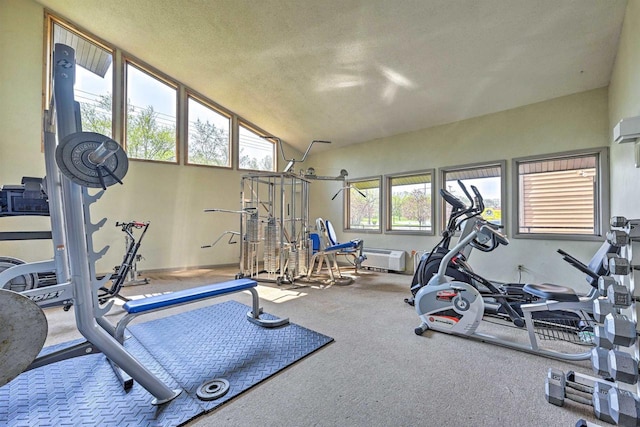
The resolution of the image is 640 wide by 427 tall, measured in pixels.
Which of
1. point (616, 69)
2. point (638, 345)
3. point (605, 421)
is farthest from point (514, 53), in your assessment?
point (605, 421)

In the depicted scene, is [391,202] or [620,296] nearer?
[620,296]

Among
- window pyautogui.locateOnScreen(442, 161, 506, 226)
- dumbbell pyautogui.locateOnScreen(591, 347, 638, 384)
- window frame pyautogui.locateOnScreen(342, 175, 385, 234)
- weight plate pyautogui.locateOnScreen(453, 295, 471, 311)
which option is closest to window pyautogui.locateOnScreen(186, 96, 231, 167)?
window frame pyautogui.locateOnScreen(342, 175, 385, 234)

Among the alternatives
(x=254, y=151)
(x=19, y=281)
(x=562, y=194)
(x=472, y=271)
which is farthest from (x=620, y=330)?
(x=254, y=151)

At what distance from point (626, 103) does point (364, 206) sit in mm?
4330

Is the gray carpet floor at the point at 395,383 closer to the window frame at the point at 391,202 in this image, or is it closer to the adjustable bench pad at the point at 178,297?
the adjustable bench pad at the point at 178,297

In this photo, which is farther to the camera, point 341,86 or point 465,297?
point 341,86

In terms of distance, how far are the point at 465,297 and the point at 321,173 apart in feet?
17.4

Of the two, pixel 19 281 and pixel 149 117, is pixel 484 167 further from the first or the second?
pixel 19 281

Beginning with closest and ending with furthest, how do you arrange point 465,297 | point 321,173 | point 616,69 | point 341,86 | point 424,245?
point 465,297
point 616,69
point 341,86
point 424,245
point 321,173

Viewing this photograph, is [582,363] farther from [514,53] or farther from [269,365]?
[514,53]

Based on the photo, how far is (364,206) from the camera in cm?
643

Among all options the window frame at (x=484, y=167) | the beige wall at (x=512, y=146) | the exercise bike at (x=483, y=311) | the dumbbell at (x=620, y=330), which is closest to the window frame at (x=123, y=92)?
the beige wall at (x=512, y=146)

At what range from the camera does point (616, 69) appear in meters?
3.15

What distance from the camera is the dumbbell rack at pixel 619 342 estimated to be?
4.33ft
